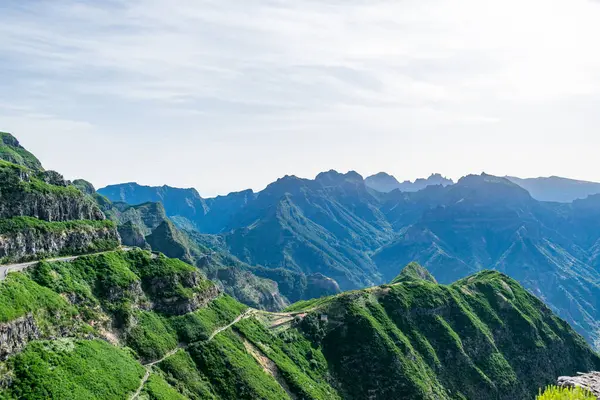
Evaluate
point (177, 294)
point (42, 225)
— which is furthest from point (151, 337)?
point (42, 225)

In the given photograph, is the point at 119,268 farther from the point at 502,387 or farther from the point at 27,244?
the point at 502,387

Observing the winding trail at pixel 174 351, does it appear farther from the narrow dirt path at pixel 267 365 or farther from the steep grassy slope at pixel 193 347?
the narrow dirt path at pixel 267 365

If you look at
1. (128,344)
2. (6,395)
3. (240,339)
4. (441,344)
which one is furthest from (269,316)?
(6,395)

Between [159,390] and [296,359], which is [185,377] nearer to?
[159,390]

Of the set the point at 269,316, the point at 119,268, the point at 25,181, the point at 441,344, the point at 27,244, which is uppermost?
the point at 25,181

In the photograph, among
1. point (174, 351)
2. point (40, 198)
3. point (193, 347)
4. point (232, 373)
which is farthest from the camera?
point (40, 198)

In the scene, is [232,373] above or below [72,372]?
below

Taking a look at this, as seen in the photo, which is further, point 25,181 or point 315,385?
point 315,385
